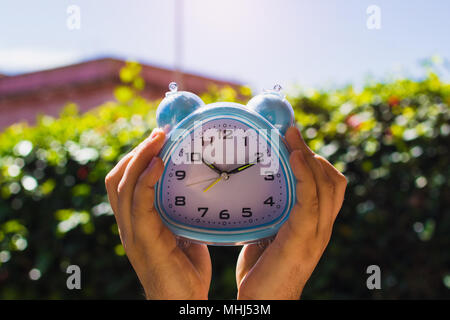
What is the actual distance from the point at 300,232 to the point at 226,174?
0.32 meters

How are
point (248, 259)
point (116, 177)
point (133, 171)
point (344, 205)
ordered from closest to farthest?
point (133, 171) < point (116, 177) < point (248, 259) < point (344, 205)

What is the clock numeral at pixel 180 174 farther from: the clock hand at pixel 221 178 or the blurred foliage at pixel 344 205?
the blurred foliage at pixel 344 205

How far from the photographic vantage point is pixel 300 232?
134 cm

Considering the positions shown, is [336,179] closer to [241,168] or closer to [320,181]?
[320,181]

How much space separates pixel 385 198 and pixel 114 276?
1790 millimetres

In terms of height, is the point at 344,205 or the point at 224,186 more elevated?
the point at 224,186

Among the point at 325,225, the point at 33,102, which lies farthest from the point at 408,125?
the point at 33,102

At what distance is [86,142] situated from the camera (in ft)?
10.1

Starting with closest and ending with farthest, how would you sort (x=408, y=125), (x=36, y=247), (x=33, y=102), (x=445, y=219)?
1. (x=445, y=219)
2. (x=408, y=125)
3. (x=36, y=247)
4. (x=33, y=102)

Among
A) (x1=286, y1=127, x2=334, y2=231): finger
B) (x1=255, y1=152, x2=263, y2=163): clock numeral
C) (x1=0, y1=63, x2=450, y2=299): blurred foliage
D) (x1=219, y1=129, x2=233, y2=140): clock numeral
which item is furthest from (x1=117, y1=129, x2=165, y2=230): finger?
(x1=0, y1=63, x2=450, y2=299): blurred foliage

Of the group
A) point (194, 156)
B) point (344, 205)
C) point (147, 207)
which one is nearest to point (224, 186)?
point (194, 156)

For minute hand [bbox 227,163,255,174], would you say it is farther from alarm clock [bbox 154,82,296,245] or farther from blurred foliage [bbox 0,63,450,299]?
blurred foliage [bbox 0,63,450,299]

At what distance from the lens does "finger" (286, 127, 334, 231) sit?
1.32 meters

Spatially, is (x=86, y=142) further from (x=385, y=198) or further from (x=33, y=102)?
(x=33, y=102)
